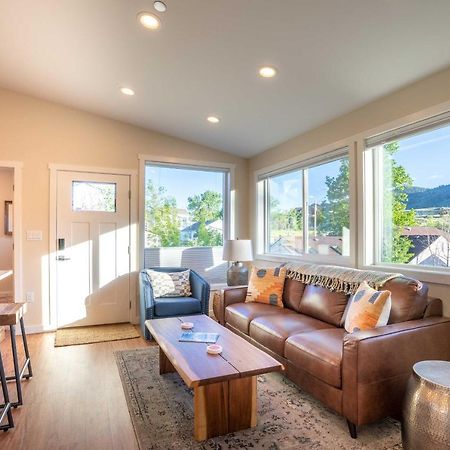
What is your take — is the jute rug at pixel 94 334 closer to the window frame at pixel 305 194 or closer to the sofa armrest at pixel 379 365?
the window frame at pixel 305 194

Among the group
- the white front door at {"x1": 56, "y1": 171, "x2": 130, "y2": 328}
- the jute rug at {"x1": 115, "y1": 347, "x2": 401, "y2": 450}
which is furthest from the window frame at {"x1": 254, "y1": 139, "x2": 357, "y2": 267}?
the white front door at {"x1": 56, "y1": 171, "x2": 130, "y2": 328}

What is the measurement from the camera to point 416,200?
9.21 ft

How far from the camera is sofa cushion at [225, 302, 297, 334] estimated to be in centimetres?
318

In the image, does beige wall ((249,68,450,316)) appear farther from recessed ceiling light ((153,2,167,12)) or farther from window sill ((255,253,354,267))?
recessed ceiling light ((153,2,167,12))

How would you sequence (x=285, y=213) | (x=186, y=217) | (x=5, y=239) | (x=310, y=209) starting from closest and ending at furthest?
(x=310, y=209) < (x=285, y=213) < (x=186, y=217) < (x=5, y=239)

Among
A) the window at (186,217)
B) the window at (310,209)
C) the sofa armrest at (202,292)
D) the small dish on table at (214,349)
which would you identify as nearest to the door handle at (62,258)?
the window at (186,217)

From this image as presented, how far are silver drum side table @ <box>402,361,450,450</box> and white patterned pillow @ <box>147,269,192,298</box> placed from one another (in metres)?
2.80

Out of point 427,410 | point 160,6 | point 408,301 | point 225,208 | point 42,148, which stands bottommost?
point 427,410

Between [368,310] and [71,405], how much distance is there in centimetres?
219

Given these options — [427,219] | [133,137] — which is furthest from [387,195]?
[133,137]

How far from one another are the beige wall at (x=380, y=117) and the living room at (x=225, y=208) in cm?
2

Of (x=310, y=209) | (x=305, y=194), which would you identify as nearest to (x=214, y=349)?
(x=310, y=209)

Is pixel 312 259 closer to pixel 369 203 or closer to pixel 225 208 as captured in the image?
pixel 369 203

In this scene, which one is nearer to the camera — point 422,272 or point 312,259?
point 422,272
